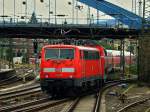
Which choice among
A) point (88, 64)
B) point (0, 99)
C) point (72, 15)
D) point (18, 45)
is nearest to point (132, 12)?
point (72, 15)

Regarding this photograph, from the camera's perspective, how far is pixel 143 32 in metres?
46.9

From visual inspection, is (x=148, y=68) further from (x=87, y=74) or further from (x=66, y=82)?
(x=66, y=82)

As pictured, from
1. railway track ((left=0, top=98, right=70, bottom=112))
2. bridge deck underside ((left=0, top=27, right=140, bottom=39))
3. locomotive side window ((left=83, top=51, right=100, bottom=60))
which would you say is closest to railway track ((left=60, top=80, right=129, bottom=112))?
railway track ((left=0, top=98, right=70, bottom=112))

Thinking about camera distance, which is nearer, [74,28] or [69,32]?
[74,28]

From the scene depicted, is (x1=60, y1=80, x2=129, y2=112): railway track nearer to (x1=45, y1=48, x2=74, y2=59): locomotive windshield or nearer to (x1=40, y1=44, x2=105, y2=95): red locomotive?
(x1=40, y1=44, x2=105, y2=95): red locomotive

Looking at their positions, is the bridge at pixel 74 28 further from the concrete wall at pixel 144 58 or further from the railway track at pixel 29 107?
the railway track at pixel 29 107

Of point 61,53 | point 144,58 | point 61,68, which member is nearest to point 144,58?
point 144,58

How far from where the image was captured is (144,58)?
4725cm

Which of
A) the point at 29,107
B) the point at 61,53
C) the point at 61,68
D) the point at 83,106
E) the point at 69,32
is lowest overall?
the point at 83,106

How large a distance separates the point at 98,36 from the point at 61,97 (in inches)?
978

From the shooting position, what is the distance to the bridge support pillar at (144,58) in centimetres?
4675

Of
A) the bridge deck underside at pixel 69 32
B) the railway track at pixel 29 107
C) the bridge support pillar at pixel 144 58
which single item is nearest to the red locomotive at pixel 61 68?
the railway track at pixel 29 107

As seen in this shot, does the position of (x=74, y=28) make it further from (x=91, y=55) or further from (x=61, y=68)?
(x=61, y=68)

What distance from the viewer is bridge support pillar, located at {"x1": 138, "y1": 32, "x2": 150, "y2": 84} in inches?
1841
